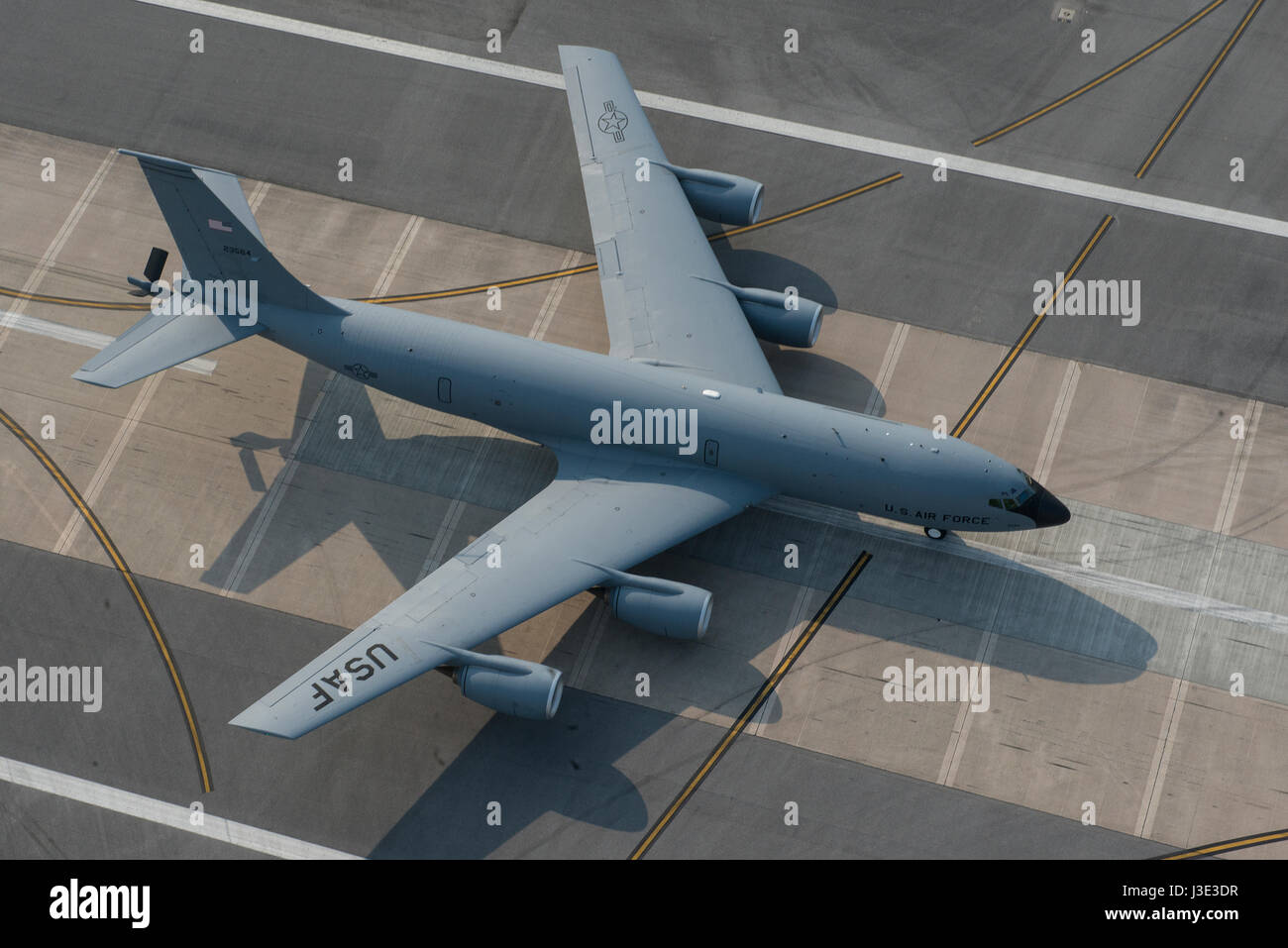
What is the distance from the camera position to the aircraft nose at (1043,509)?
39.4 m

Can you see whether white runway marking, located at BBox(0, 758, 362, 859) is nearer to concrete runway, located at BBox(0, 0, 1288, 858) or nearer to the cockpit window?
concrete runway, located at BBox(0, 0, 1288, 858)

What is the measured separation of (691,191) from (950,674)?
1895 cm

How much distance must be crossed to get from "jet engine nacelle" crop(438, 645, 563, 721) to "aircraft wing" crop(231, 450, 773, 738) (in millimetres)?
667

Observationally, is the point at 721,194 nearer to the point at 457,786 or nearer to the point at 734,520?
the point at 734,520

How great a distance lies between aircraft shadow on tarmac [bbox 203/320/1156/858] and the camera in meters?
38.5

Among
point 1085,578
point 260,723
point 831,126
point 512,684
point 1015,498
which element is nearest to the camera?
point 260,723

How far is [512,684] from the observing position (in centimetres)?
3697

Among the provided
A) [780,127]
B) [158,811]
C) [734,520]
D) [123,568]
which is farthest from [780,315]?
[158,811]

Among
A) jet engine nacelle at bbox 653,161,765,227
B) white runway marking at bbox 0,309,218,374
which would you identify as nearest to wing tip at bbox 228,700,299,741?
white runway marking at bbox 0,309,218,374

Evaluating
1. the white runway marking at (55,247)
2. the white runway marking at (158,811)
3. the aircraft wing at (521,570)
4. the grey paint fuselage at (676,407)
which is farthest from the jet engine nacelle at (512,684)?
the white runway marking at (55,247)

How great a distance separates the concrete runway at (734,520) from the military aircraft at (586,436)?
255 centimetres

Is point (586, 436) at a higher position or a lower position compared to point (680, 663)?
higher

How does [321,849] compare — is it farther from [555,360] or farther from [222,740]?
[555,360]

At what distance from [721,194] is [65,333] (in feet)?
77.5
